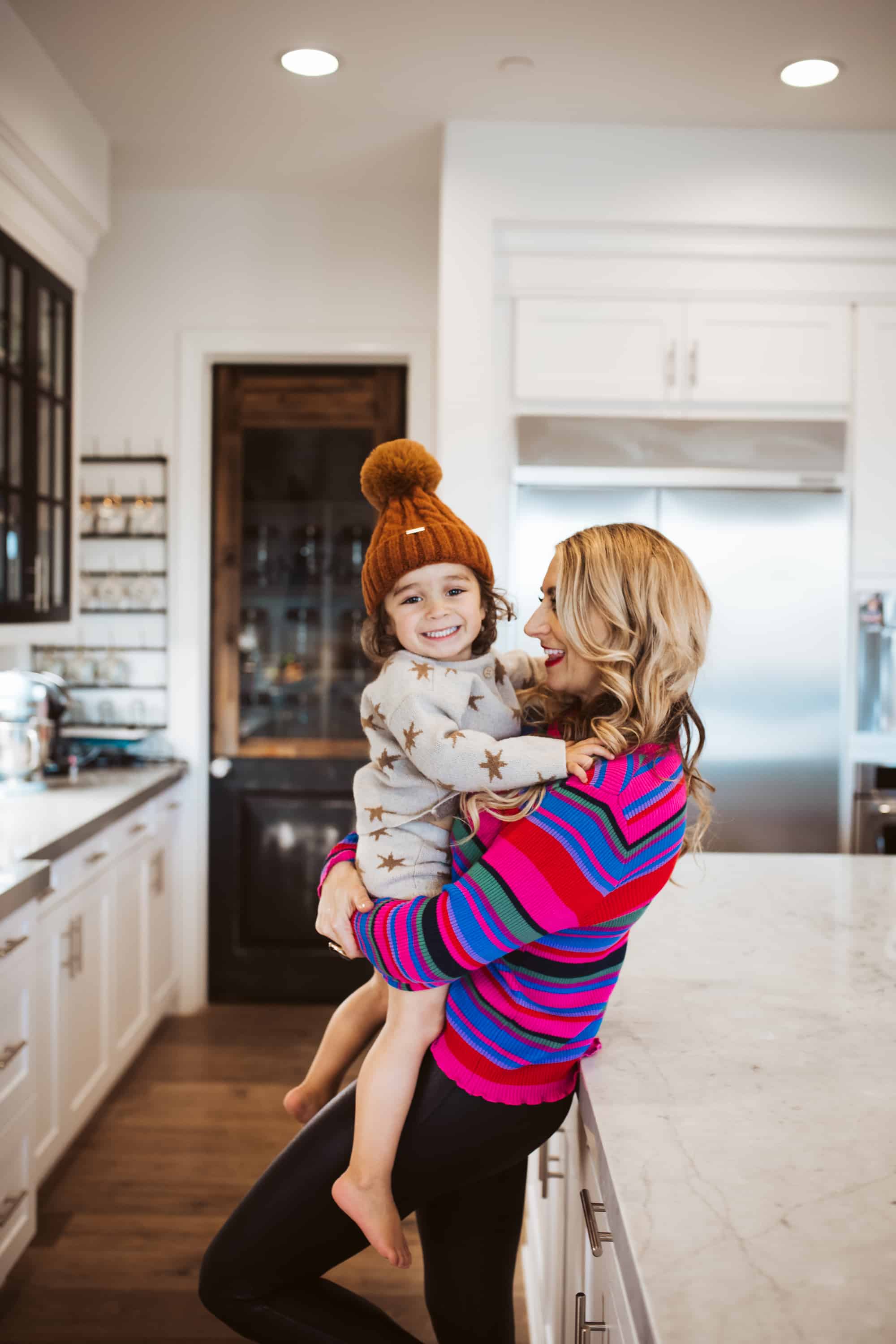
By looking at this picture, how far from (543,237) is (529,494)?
2.43 ft

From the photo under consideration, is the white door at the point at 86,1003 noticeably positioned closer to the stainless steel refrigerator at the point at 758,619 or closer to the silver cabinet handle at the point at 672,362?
the stainless steel refrigerator at the point at 758,619

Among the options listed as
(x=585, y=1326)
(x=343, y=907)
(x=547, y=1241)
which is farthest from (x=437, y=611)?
(x=547, y=1241)

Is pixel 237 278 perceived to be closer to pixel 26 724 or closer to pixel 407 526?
pixel 26 724

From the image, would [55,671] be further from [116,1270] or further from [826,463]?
[826,463]

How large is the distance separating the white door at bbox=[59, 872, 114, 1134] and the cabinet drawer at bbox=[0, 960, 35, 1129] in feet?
1.02

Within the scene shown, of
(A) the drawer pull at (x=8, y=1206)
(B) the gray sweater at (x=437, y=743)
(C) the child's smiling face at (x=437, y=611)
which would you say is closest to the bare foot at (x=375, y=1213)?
(B) the gray sweater at (x=437, y=743)

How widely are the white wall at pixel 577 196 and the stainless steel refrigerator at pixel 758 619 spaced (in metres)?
0.25

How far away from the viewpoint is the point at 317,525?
3891 millimetres

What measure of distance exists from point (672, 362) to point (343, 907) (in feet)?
7.36

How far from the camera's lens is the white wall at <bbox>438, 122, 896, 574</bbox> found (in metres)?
2.94

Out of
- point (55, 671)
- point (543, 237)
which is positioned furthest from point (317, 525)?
point (543, 237)

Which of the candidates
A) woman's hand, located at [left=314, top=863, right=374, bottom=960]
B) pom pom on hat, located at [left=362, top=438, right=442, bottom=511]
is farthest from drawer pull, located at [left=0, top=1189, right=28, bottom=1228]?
pom pom on hat, located at [left=362, top=438, right=442, bottom=511]

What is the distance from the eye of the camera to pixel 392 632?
1.48 m

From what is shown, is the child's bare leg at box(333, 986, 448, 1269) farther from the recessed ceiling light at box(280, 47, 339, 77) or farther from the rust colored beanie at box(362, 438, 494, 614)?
the recessed ceiling light at box(280, 47, 339, 77)
